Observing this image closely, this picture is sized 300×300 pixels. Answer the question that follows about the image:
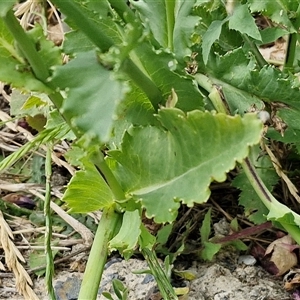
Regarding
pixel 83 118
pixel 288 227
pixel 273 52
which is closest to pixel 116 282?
pixel 288 227

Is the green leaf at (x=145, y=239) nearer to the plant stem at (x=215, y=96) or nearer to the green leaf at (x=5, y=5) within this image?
the plant stem at (x=215, y=96)

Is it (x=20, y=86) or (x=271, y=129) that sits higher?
(x=20, y=86)

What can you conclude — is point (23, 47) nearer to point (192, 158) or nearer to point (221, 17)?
point (192, 158)

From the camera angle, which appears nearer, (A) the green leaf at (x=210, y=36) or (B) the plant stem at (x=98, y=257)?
(B) the plant stem at (x=98, y=257)

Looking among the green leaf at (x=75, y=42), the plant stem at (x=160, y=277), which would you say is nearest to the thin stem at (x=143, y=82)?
the green leaf at (x=75, y=42)

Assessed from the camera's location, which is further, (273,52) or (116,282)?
(273,52)

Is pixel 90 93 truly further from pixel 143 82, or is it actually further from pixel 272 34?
pixel 272 34
